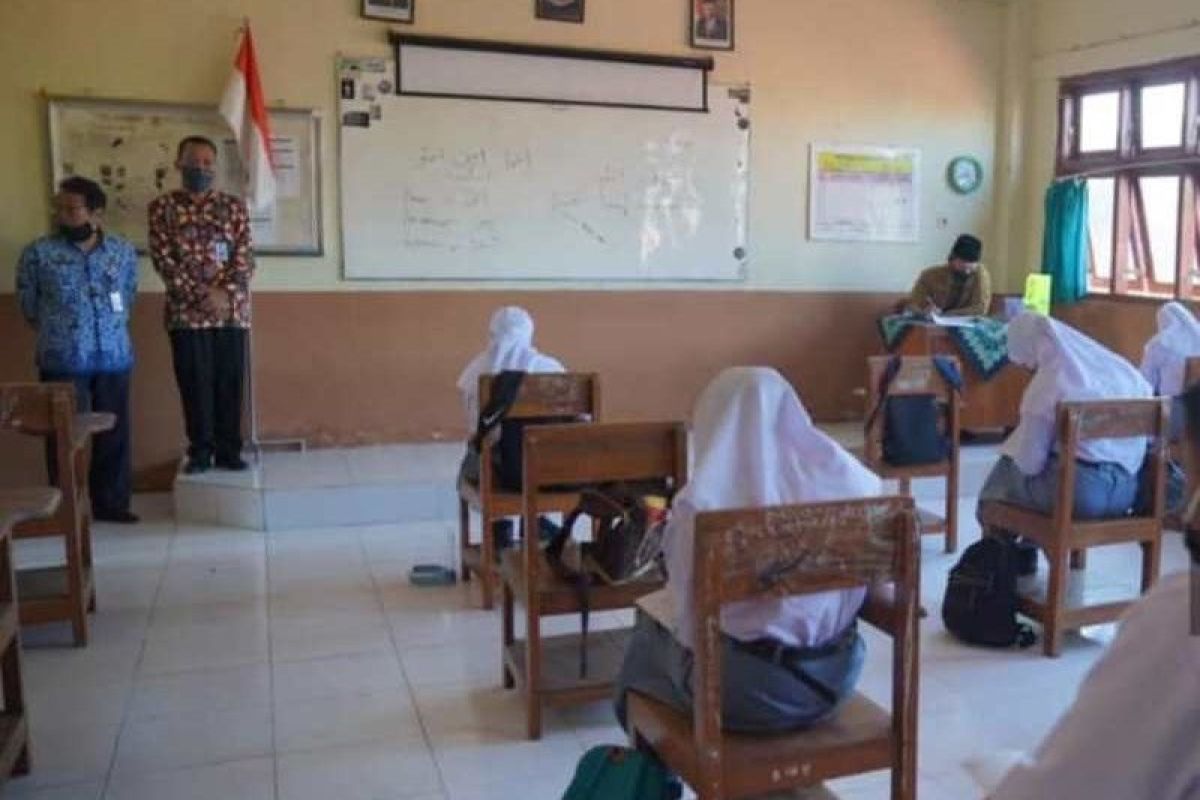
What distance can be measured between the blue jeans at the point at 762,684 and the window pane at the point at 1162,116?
5252 mm

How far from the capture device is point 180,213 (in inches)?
193

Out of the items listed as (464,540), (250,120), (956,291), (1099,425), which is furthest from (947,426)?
(250,120)

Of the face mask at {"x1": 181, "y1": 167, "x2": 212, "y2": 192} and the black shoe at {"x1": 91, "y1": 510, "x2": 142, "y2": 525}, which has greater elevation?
the face mask at {"x1": 181, "y1": 167, "x2": 212, "y2": 192}

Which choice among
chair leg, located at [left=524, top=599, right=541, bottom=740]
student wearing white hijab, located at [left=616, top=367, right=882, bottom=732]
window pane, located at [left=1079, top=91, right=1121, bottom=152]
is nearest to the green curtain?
window pane, located at [left=1079, top=91, right=1121, bottom=152]

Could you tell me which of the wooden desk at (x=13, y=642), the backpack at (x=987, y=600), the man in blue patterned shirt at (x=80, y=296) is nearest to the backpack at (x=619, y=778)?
the wooden desk at (x=13, y=642)

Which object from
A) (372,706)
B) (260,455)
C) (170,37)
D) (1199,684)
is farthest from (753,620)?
(170,37)

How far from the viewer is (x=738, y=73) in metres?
6.33

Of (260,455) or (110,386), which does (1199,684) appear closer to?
(110,386)

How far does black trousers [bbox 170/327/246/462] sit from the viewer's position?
5.01 metres

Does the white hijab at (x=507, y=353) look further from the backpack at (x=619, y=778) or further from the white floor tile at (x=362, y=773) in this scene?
the backpack at (x=619, y=778)

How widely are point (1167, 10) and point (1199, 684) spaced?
623cm

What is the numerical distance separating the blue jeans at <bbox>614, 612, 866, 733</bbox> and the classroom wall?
4041 mm

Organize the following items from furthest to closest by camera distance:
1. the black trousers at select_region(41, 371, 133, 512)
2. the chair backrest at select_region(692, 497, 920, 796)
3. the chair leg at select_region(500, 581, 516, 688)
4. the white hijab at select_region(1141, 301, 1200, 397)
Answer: the white hijab at select_region(1141, 301, 1200, 397)
the black trousers at select_region(41, 371, 133, 512)
the chair leg at select_region(500, 581, 516, 688)
the chair backrest at select_region(692, 497, 920, 796)

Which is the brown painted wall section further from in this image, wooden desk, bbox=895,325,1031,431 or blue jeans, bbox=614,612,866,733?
blue jeans, bbox=614,612,866,733
